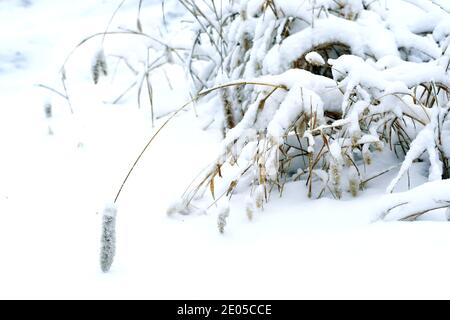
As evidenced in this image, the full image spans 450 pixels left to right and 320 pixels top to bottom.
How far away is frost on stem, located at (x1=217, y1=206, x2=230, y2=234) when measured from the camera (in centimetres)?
132

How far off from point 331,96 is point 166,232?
484 millimetres

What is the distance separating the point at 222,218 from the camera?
1.33 m

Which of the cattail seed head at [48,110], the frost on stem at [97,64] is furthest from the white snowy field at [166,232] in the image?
the frost on stem at [97,64]

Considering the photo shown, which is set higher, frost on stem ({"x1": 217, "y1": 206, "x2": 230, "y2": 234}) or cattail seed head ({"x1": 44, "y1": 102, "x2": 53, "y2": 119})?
cattail seed head ({"x1": 44, "y1": 102, "x2": 53, "y2": 119})

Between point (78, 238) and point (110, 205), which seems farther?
point (78, 238)

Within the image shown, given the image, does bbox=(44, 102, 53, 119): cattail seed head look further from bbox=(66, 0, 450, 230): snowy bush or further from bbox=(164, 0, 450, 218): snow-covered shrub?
bbox=(164, 0, 450, 218): snow-covered shrub

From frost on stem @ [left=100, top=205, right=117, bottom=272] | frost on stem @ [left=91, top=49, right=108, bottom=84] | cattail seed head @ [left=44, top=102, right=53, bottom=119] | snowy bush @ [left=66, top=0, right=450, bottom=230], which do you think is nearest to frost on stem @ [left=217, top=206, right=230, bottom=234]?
snowy bush @ [left=66, top=0, right=450, bottom=230]

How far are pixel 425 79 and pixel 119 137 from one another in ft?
3.15

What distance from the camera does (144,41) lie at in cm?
236

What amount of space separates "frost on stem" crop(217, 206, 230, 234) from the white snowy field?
29 millimetres
